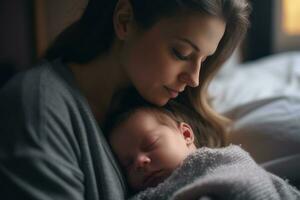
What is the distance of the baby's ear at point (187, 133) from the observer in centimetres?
117

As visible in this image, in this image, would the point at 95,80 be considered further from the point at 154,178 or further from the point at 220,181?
the point at 220,181

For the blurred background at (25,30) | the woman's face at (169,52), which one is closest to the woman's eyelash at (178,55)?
the woman's face at (169,52)

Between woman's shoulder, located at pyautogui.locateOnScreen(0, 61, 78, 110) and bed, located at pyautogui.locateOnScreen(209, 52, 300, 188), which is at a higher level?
woman's shoulder, located at pyautogui.locateOnScreen(0, 61, 78, 110)

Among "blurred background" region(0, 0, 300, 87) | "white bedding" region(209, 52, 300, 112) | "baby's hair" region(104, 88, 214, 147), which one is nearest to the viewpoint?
"baby's hair" region(104, 88, 214, 147)

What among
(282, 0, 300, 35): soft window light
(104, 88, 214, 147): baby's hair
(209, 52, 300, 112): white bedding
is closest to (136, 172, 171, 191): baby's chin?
(104, 88, 214, 147): baby's hair

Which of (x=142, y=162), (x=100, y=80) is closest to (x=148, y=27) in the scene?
(x=100, y=80)

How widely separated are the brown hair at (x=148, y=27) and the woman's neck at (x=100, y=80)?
3 cm

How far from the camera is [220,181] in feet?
2.96

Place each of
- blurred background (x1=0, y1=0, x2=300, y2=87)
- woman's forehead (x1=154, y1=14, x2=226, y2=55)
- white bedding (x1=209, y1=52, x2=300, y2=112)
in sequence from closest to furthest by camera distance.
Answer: woman's forehead (x1=154, y1=14, x2=226, y2=55) → white bedding (x1=209, y1=52, x2=300, y2=112) → blurred background (x1=0, y1=0, x2=300, y2=87)

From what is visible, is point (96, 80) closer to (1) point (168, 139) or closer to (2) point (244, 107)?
(1) point (168, 139)

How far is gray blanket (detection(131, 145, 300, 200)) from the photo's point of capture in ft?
2.91

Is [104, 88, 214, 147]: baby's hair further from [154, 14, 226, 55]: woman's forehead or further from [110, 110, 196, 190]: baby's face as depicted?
[154, 14, 226, 55]: woman's forehead

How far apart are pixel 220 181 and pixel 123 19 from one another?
16.3 inches

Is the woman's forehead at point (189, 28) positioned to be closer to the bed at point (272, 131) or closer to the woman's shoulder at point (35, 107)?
the woman's shoulder at point (35, 107)
